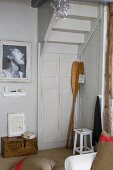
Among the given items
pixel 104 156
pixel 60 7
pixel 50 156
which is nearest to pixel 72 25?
pixel 60 7

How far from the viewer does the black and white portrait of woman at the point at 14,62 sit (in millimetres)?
4227

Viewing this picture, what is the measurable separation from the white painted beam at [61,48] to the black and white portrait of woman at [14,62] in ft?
1.57

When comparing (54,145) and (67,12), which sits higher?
(67,12)

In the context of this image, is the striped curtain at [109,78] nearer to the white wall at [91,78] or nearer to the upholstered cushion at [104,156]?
the white wall at [91,78]

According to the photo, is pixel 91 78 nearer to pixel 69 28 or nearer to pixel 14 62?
pixel 69 28

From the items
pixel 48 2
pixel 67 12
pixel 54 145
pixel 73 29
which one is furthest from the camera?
pixel 54 145

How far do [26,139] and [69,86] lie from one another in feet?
4.33

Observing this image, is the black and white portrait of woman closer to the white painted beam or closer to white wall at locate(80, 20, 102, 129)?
the white painted beam

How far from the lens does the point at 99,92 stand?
162 inches

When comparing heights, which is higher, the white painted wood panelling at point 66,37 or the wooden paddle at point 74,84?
the white painted wood panelling at point 66,37

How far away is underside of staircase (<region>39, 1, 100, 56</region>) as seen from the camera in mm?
3917

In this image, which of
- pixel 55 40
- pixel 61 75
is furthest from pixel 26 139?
pixel 55 40

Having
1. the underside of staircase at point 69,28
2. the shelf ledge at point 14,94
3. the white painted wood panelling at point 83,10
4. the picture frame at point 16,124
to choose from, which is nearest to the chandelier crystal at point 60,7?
the underside of staircase at point 69,28

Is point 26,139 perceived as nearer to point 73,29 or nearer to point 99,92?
point 99,92
